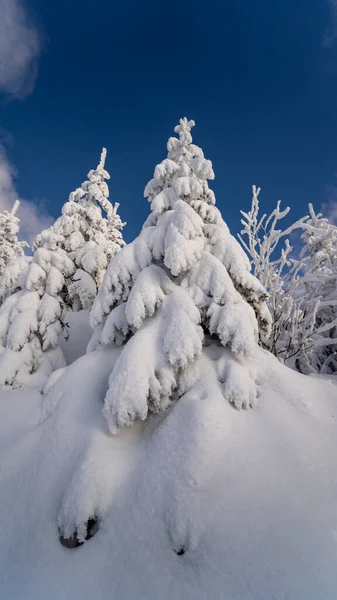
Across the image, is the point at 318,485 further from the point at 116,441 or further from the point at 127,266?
the point at 127,266

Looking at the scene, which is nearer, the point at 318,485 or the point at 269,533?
the point at 269,533

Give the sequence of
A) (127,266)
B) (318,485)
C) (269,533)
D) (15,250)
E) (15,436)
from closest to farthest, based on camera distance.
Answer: (269,533) < (318,485) < (15,436) < (127,266) < (15,250)

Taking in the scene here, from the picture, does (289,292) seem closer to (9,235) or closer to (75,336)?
(75,336)

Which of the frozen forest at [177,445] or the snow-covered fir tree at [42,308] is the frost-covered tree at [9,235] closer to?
the snow-covered fir tree at [42,308]

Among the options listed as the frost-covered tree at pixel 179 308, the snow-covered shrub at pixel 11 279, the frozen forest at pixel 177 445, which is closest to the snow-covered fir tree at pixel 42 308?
the snow-covered shrub at pixel 11 279

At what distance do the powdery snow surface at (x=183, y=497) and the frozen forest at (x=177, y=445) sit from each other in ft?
0.05

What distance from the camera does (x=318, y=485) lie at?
350cm

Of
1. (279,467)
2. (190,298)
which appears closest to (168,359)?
(190,298)

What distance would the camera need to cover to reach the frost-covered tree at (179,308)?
15.8 feet

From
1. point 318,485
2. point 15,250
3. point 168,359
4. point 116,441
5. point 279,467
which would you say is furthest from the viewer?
point 15,250

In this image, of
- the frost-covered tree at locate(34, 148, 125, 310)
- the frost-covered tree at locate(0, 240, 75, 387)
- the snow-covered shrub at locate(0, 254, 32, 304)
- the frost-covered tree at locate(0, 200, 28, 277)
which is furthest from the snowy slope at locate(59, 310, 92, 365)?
the frost-covered tree at locate(0, 200, 28, 277)

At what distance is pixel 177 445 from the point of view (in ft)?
13.9

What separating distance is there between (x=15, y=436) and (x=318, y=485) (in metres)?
5.02

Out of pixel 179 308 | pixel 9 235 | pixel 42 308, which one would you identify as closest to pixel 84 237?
pixel 42 308
